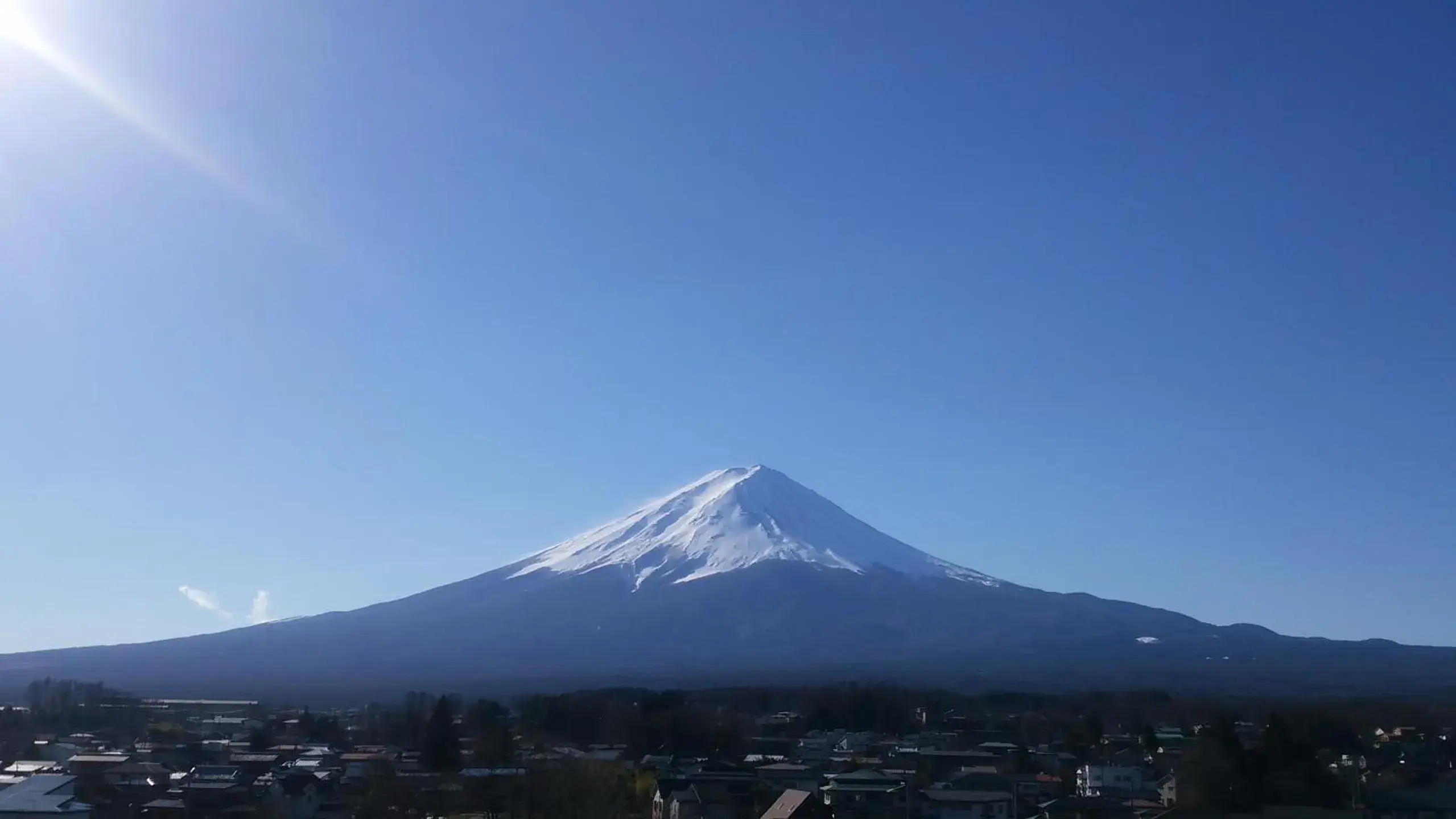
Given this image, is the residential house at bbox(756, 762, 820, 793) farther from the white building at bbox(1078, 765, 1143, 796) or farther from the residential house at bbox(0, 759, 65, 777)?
the residential house at bbox(0, 759, 65, 777)

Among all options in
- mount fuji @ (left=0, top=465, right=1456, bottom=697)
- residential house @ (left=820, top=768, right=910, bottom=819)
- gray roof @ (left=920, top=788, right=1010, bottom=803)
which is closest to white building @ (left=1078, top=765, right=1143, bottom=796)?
gray roof @ (left=920, top=788, right=1010, bottom=803)

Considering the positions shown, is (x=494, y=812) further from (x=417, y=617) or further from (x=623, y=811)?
(x=417, y=617)

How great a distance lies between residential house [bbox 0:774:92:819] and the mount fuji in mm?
33419

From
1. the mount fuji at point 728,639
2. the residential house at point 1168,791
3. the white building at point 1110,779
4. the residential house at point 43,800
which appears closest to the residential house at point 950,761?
the white building at point 1110,779

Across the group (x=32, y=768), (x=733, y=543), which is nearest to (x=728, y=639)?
(x=733, y=543)

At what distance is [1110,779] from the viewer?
1045 inches

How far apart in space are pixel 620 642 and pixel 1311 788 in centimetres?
5728

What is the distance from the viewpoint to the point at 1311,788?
20.5 m

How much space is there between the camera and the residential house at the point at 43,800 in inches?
804

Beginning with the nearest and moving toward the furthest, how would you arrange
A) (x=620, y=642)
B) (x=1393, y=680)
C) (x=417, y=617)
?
(x=1393, y=680) < (x=620, y=642) < (x=417, y=617)

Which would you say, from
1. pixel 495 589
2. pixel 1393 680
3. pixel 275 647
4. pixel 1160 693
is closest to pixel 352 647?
pixel 275 647

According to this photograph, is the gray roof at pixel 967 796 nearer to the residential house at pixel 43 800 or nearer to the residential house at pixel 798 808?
the residential house at pixel 798 808

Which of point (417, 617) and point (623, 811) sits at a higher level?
point (417, 617)

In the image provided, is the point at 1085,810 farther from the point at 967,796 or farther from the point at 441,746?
the point at 441,746
